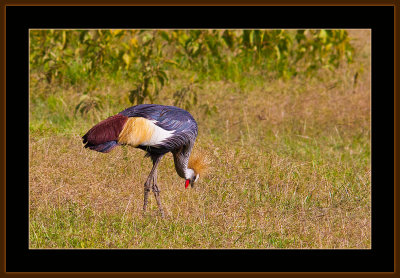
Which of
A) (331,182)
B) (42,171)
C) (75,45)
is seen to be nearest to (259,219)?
(331,182)

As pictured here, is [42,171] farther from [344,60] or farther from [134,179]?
[344,60]

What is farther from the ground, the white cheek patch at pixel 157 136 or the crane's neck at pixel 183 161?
the white cheek patch at pixel 157 136

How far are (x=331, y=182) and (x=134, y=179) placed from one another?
6.12 ft

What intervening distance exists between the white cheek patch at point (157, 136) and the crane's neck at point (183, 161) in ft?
1.07

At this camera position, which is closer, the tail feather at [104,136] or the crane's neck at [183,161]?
the tail feather at [104,136]

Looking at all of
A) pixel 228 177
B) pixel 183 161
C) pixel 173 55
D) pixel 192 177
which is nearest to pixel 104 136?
pixel 183 161

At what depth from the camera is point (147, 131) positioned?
5449 mm

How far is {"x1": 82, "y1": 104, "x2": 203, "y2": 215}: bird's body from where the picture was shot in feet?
17.7

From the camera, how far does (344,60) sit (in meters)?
10.3

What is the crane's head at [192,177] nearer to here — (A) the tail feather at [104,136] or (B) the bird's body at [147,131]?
(B) the bird's body at [147,131]

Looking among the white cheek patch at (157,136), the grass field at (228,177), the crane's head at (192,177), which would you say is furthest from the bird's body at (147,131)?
the grass field at (228,177)

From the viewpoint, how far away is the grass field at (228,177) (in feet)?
17.4

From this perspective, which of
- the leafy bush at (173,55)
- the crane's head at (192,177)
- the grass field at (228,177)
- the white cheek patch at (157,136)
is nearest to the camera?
the grass field at (228,177)

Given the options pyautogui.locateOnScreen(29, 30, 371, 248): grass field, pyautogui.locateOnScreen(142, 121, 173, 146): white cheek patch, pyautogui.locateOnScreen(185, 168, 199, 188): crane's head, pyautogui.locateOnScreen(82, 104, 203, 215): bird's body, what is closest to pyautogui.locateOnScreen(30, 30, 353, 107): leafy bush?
pyautogui.locateOnScreen(29, 30, 371, 248): grass field
